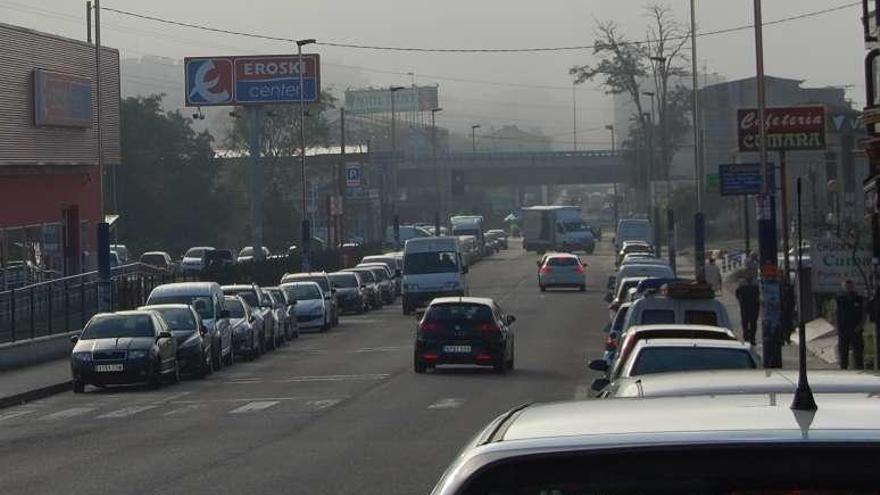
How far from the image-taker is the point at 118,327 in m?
33.5

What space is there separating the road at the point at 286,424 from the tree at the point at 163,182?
59.5 m

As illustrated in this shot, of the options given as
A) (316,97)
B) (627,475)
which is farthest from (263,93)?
(627,475)

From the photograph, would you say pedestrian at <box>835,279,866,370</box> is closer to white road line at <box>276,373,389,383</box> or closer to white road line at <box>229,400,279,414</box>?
white road line at <box>276,373,389,383</box>

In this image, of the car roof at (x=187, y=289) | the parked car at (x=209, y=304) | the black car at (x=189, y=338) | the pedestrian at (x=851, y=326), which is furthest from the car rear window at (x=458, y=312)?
the pedestrian at (x=851, y=326)

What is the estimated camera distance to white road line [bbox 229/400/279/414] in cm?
2720

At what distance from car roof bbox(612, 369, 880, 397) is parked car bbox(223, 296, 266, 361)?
33936 millimetres

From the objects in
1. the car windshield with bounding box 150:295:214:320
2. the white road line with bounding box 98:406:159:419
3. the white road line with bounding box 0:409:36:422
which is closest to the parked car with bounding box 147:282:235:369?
the car windshield with bounding box 150:295:214:320

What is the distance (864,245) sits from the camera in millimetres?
40562

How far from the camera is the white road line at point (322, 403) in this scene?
27.7 m

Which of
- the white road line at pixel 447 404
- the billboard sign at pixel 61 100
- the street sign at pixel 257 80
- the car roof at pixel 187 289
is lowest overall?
the white road line at pixel 447 404

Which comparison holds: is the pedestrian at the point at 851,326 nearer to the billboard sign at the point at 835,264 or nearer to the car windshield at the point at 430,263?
the billboard sign at the point at 835,264

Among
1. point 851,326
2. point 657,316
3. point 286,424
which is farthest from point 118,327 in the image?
point 851,326

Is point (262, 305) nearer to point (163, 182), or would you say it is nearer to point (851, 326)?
point (851, 326)

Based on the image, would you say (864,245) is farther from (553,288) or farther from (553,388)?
(553,288)
